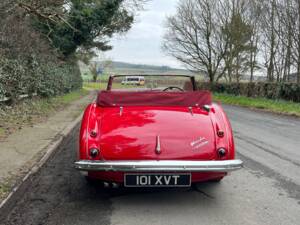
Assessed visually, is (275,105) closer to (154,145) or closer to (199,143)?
(199,143)

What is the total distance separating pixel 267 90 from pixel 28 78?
586 inches

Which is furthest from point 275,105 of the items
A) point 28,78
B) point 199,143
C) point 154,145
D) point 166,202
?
point 154,145

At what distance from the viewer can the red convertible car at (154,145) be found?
14.3ft

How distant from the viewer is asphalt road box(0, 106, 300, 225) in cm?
412

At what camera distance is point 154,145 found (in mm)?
4555

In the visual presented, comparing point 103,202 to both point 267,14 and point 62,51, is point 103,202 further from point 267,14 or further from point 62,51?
point 267,14

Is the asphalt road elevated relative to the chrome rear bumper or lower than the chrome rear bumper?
lower

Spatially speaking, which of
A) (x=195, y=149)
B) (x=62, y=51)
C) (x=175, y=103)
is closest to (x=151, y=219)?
(x=195, y=149)

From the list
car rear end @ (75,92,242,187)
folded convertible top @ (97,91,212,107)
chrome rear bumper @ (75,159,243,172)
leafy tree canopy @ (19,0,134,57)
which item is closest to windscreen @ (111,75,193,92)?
folded convertible top @ (97,91,212,107)

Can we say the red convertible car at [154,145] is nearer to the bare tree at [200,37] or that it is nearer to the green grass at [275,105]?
the green grass at [275,105]

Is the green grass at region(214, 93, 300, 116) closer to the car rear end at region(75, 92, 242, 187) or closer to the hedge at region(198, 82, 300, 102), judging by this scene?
the hedge at region(198, 82, 300, 102)

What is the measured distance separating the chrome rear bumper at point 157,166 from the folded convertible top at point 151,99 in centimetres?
126

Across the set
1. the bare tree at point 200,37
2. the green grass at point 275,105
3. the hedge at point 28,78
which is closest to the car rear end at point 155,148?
the hedge at point 28,78

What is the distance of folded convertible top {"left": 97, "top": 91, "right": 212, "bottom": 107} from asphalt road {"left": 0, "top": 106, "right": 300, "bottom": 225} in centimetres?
115
